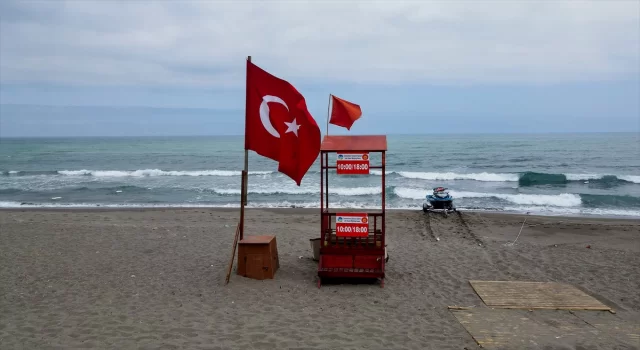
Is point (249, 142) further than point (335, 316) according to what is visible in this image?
Yes

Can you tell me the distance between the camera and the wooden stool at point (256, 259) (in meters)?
8.28

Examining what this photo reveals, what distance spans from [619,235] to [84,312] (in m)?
15.2

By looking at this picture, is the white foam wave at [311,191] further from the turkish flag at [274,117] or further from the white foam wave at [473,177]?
the turkish flag at [274,117]

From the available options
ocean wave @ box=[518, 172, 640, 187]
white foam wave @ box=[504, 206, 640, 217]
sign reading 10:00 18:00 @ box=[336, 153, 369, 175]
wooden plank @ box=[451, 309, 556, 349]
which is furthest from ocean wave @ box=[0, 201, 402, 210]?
wooden plank @ box=[451, 309, 556, 349]

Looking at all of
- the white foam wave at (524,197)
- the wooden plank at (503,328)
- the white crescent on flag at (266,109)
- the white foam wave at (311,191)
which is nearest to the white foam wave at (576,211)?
the white foam wave at (524,197)

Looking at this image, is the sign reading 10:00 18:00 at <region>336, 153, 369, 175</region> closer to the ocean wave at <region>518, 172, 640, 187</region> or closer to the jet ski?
the jet ski

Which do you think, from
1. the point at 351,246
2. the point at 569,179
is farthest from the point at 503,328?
the point at 569,179

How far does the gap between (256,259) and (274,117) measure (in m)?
2.50

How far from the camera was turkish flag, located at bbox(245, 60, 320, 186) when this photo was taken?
25.8ft

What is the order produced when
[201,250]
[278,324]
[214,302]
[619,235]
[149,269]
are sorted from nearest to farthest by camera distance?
[278,324] < [214,302] < [149,269] < [201,250] < [619,235]

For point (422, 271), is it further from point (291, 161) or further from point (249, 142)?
point (249, 142)

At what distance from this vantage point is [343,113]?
8.80 metres

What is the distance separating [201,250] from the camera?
35.8 feet

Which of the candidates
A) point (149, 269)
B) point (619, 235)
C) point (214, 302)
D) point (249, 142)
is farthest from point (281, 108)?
point (619, 235)
